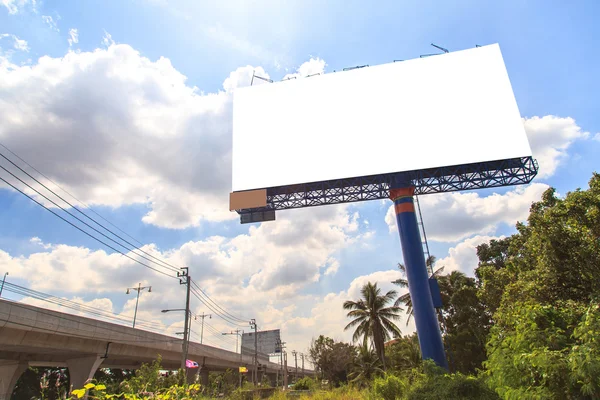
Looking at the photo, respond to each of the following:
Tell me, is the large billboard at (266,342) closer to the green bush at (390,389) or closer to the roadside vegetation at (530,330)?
the roadside vegetation at (530,330)

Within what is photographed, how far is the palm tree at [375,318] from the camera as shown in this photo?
117 ft

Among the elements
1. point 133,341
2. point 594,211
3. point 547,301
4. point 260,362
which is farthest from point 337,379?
point 594,211

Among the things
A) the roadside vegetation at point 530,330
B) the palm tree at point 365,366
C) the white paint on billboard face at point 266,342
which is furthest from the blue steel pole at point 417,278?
the white paint on billboard face at point 266,342

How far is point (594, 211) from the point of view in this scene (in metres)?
14.4

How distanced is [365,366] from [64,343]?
29.3 m

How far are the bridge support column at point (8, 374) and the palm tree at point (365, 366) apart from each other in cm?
2827

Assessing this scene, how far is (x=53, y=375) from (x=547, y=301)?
47342 millimetres

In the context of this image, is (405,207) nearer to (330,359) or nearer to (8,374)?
(8,374)

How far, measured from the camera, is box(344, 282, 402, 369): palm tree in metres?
35.8

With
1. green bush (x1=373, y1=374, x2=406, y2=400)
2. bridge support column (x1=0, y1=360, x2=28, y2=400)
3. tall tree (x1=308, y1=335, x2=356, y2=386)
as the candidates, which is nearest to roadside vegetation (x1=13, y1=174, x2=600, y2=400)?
green bush (x1=373, y1=374, x2=406, y2=400)

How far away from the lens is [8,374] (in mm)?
22844

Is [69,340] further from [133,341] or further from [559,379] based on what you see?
[559,379]

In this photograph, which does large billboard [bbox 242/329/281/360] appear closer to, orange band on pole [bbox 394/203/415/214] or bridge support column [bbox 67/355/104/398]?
bridge support column [bbox 67/355/104/398]

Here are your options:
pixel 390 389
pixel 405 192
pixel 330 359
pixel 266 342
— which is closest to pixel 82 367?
pixel 390 389
